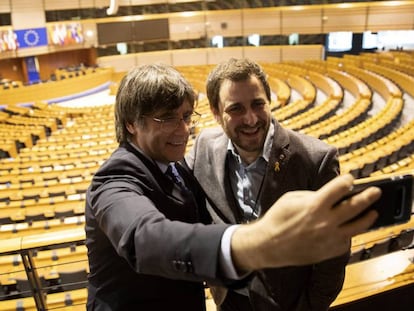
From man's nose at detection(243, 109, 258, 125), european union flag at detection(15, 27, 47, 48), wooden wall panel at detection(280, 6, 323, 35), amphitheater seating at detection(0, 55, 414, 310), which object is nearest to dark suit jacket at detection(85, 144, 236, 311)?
man's nose at detection(243, 109, 258, 125)

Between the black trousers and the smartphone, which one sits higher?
the smartphone

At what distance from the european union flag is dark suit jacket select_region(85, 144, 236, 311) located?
22331 mm

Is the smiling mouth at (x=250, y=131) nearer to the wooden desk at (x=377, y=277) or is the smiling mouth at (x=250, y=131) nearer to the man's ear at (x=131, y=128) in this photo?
the man's ear at (x=131, y=128)

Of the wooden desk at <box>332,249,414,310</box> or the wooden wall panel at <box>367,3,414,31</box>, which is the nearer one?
the wooden desk at <box>332,249,414,310</box>

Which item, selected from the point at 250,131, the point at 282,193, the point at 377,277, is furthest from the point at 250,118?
the point at 377,277

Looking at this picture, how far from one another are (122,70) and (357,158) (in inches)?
792

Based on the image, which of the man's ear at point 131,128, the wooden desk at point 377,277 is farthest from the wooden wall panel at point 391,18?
the man's ear at point 131,128

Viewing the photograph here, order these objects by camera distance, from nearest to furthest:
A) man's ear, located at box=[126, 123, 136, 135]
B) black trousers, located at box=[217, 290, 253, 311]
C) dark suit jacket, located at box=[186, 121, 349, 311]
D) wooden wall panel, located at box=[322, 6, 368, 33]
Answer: man's ear, located at box=[126, 123, 136, 135] < dark suit jacket, located at box=[186, 121, 349, 311] < black trousers, located at box=[217, 290, 253, 311] < wooden wall panel, located at box=[322, 6, 368, 33]

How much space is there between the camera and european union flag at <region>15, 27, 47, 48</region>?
2072 centimetres

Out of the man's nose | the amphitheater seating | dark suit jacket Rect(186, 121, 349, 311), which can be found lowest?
the amphitheater seating

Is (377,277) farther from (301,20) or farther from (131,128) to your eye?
(301,20)

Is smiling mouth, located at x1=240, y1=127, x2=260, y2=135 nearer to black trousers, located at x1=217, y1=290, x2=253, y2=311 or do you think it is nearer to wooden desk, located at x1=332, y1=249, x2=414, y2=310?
black trousers, located at x1=217, y1=290, x2=253, y2=311

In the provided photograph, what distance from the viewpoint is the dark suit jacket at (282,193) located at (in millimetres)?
1712

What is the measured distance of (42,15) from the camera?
2144 centimetres
